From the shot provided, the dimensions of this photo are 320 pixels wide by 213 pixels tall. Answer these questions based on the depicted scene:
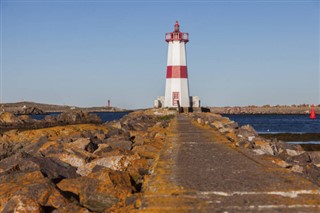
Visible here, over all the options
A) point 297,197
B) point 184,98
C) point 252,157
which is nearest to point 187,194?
point 297,197

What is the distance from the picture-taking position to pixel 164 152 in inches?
285

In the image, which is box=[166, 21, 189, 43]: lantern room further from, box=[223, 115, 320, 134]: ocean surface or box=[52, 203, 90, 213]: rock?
box=[52, 203, 90, 213]: rock

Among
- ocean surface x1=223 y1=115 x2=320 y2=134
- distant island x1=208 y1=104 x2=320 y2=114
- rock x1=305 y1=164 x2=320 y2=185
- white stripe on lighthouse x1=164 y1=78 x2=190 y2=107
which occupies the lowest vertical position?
ocean surface x1=223 y1=115 x2=320 y2=134

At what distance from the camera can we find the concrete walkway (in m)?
3.77

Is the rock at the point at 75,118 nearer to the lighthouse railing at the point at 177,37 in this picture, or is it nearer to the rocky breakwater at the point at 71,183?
the lighthouse railing at the point at 177,37

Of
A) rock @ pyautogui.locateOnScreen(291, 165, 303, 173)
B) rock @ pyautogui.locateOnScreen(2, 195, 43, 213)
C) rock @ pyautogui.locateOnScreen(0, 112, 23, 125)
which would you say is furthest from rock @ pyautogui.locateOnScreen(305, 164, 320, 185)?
rock @ pyautogui.locateOnScreen(0, 112, 23, 125)

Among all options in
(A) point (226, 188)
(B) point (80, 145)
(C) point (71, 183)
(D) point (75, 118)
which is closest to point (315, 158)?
(B) point (80, 145)

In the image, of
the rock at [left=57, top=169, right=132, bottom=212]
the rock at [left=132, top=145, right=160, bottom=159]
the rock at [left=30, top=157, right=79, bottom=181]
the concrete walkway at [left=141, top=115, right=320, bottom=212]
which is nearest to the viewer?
the concrete walkway at [left=141, top=115, right=320, bottom=212]

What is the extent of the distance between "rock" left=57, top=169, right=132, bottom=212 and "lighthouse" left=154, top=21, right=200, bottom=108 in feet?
79.7

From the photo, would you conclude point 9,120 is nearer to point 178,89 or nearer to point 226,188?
point 178,89

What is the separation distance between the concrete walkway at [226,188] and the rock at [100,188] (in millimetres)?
341

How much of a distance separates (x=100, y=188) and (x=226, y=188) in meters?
1.32

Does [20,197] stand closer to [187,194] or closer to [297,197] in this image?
[187,194]

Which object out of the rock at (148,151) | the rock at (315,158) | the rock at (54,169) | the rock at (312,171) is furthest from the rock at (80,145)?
the rock at (315,158)
